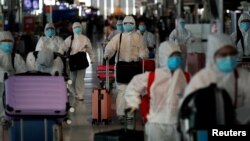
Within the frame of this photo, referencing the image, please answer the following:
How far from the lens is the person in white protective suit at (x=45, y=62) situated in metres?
13.3

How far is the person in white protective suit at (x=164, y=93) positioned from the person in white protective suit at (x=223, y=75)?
0.83 m

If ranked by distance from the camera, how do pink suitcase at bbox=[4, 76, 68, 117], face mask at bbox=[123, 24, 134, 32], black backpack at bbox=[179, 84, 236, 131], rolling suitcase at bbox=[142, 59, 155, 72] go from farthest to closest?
face mask at bbox=[123, 24, 134, 32] < rolling suitcase at bbox=[142, 59, 155, 72] < pink suitcase at bbox=[4, 76, 68, 117] < black backpack at bbox=[179, 84, 236, 131]

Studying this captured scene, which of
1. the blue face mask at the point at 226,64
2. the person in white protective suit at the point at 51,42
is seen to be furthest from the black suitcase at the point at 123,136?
the person in white protective suit at the point at 51,42

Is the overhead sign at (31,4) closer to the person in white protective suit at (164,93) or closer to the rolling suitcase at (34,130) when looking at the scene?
the rolling suitcase at (34,130)

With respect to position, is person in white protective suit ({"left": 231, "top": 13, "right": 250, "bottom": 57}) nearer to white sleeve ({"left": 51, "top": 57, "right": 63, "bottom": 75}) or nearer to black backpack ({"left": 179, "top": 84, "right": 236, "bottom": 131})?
white sleeve ({"left": 51, "top": 57, "right": 63, "bottom": 75})

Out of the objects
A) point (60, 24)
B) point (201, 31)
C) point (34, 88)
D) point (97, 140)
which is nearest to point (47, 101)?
point (34, 88)

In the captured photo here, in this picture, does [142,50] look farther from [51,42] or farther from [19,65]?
[19,65]

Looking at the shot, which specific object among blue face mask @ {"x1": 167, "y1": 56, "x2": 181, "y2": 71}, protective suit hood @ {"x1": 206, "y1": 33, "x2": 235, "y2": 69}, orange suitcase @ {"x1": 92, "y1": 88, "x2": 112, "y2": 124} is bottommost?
orange suitcase @ {"x1": 92, "y1": 88, "x2": 112, "y2": 124}

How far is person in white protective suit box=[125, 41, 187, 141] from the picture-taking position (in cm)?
870

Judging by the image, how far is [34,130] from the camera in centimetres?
1095

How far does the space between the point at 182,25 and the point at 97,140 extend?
11823 mm

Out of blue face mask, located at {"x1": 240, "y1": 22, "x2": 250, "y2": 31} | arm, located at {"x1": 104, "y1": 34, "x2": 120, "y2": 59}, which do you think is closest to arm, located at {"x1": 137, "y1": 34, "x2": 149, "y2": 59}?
arm, located at {"x1": 104, "y1": 34, "x2": 120, "y2": 59}

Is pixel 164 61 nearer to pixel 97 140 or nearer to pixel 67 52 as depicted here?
pixel 97 140

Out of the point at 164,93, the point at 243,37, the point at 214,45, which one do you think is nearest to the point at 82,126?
the point at 243,37
